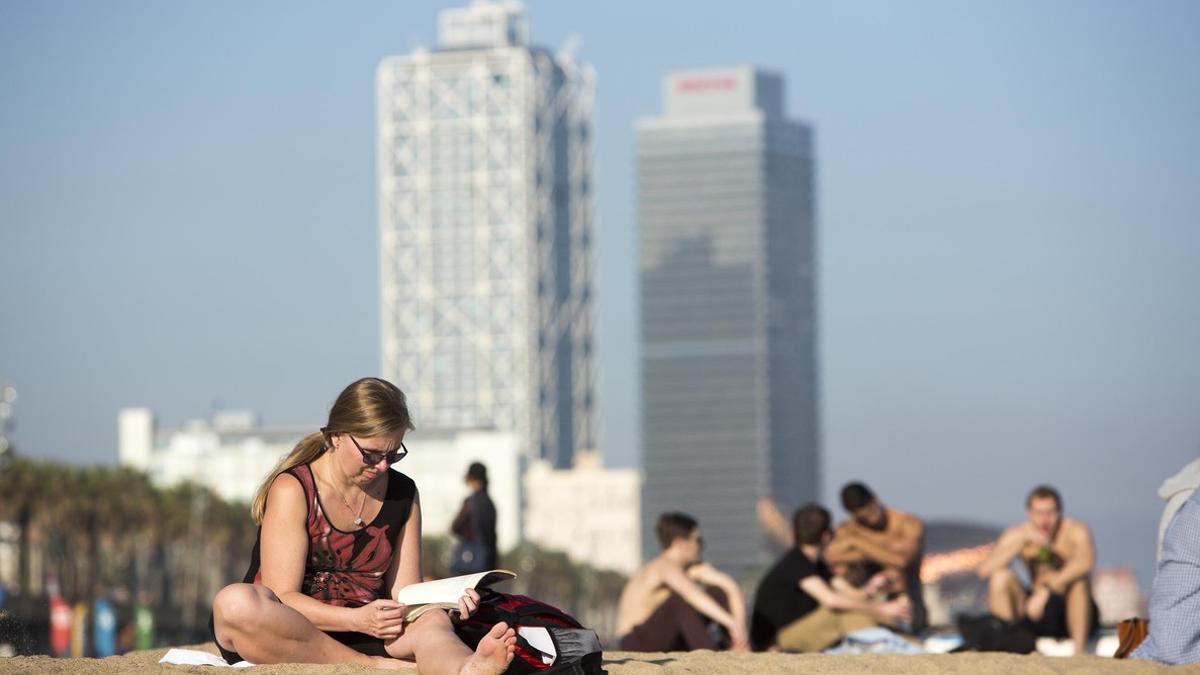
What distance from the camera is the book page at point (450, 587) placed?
6.98m

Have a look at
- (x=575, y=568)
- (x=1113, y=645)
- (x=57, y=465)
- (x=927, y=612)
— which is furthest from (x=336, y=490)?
(x=575, y=568)

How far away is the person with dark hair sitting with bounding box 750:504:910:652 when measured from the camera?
39.8 ft

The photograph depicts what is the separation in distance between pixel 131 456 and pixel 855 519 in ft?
518

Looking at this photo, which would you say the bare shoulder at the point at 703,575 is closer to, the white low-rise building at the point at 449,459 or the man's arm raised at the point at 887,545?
the man's arm raised at the point at 887,545

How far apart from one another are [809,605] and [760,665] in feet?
13.0

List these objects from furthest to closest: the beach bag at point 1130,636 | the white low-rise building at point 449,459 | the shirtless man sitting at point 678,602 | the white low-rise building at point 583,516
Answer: the white low-rise building at point 583,516 → the white low-rise building at point 449,459 → the shirtless man sitting at point 678,602 → the beach bag at point 1130,636

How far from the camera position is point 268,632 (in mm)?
7090

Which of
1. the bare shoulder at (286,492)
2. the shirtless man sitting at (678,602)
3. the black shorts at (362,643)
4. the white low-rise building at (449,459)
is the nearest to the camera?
the bare shoulder at (286,492)

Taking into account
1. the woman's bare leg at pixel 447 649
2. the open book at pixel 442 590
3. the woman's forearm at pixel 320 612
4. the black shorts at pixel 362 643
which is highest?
the open book at pixel 442 590

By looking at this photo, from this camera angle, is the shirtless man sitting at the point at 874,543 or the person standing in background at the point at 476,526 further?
the person standing in background at the point at 476,526

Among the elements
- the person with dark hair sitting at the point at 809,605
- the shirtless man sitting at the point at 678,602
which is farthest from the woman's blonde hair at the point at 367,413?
the person with dark hair sitting at the point at 809,605

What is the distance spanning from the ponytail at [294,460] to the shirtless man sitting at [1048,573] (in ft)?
22.5

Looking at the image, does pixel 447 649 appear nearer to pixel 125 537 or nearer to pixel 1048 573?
pixel 1048 573

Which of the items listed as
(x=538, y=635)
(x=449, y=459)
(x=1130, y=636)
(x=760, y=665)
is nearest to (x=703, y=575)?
(x=1130, y=636)
